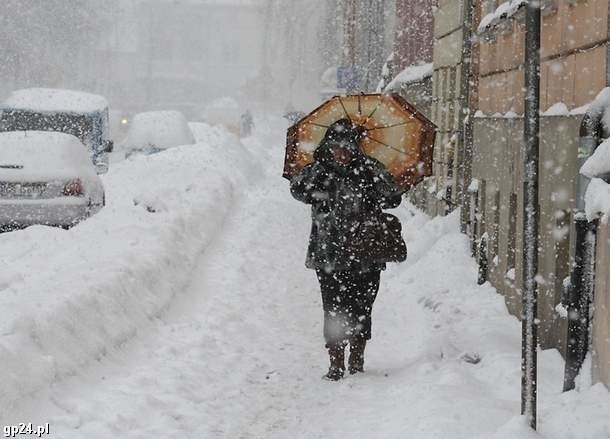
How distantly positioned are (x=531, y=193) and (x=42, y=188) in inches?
352

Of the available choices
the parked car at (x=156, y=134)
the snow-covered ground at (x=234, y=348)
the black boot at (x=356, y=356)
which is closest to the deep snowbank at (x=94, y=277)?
the snow-covered ground at (x=234, y=348)

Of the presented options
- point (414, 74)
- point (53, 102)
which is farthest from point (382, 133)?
point (53, 102)

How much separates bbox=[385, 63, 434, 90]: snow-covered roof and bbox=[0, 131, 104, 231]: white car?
6.33 m

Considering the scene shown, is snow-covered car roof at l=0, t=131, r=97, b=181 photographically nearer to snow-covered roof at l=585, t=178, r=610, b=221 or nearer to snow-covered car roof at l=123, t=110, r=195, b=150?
snow-covered roof at l=585, t=178, r=610, b=221

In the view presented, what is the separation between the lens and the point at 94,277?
7.79 metres

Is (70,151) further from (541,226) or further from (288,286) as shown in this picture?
(541,226)

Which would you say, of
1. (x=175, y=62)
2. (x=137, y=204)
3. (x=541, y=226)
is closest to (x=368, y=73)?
(x=137, y=204)

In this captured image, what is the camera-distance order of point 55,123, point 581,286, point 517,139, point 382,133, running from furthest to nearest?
point 55,123
point 517,139
point 382,133
point 581,286

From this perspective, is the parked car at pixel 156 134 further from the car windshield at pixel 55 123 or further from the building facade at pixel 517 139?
the building facade at pixel 517 139

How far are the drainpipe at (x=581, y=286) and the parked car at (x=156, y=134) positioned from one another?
2088cm

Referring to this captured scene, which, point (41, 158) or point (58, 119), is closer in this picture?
point (41, 158)

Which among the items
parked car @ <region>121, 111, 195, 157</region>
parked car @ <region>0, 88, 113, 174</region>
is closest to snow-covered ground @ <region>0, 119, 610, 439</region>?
parked car @ <region>0, 88, 113, 174</region>

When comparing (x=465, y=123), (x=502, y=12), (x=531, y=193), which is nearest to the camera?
(x=531, y=193)

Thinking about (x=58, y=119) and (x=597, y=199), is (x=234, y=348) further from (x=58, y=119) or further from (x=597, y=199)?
(x=58, y=119)
